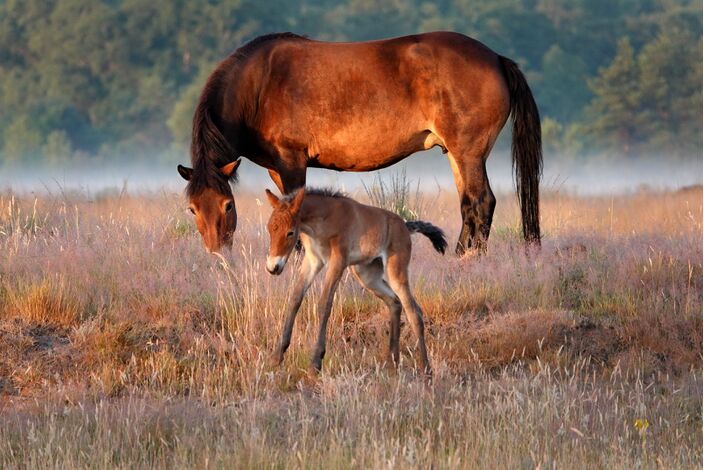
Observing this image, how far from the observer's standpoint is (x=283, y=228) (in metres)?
7.02

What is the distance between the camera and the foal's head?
693 centimetres

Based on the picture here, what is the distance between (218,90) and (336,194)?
3.06 meters

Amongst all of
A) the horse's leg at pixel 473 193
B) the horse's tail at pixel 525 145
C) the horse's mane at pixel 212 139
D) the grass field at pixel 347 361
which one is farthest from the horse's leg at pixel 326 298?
the horse's tail at pixel 525 145

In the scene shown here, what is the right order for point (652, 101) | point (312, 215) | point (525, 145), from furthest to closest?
1. point (652, 101)
2. point (525, 145)
3. point (312, 215)

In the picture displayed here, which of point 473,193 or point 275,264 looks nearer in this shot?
point 275,264

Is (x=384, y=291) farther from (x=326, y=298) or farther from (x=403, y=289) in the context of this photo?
(x=326, y=298)

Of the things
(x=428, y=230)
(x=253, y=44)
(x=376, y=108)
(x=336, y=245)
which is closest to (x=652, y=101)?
(x=376, y=108)

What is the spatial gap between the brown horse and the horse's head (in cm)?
77

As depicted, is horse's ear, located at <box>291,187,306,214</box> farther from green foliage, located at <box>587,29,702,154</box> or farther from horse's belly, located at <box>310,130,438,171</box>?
green foliage, located at <box>587,29,702,154</box>

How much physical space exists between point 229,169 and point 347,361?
7.34 feet

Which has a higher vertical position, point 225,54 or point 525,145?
point 225,54

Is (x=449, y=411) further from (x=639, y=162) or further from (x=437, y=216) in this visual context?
(x=639, y=162)

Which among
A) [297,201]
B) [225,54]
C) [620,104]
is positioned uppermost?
[225,54]

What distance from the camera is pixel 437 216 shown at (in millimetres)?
14758
